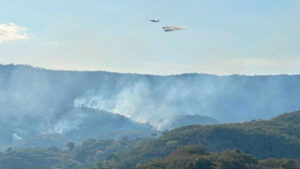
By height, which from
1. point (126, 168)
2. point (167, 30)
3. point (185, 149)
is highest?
point (167, 30)

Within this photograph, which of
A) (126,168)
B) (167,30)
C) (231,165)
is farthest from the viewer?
(126,168)

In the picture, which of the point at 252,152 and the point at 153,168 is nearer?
the point at 153,168

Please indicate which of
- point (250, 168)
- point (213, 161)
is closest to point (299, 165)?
point (250, 168)

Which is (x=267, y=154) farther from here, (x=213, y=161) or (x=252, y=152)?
(x=213, y=161)

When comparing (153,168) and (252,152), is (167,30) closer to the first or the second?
(153,168)

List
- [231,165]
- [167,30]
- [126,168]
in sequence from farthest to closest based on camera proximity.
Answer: [126,168] < [167,30] < [231,165]

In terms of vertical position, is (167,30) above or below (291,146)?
above

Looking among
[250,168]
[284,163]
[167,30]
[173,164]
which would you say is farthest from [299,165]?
[167,30]

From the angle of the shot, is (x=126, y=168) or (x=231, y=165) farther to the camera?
(x=126, y=168)

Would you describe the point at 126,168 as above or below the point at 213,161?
below
